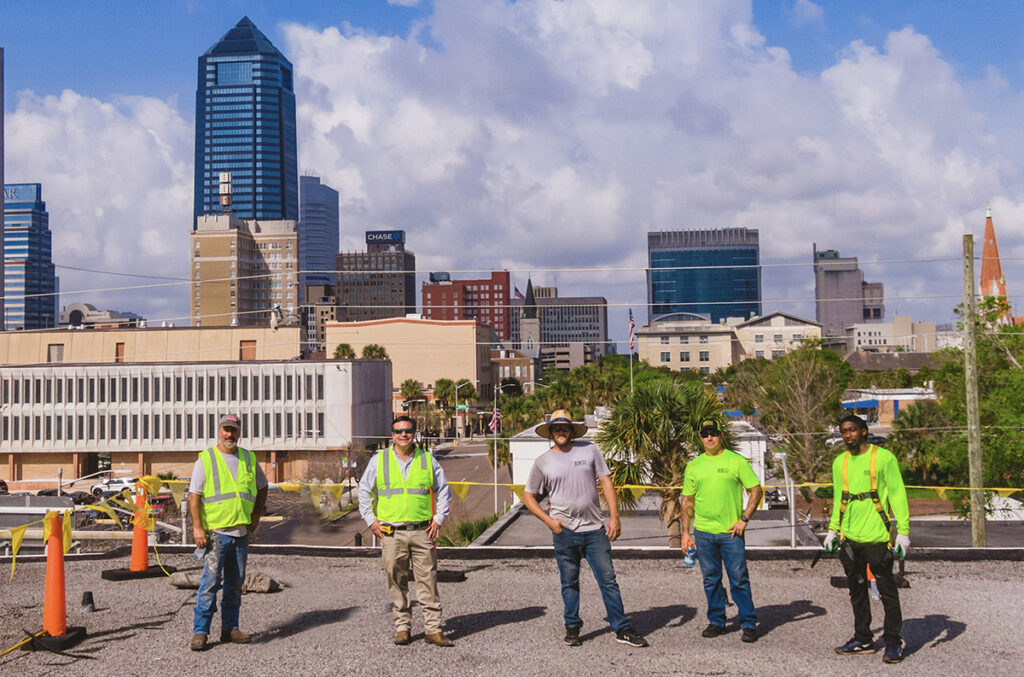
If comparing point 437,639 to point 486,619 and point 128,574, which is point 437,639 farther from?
point 128,574

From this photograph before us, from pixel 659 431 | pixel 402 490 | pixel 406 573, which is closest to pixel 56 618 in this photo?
pixel 406 573

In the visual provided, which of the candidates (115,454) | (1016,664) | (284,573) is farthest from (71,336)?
(1016,664)

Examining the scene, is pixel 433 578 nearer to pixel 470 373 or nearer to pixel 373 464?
pixel 373 464

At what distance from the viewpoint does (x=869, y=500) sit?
704 cm

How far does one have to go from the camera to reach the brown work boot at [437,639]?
734cm

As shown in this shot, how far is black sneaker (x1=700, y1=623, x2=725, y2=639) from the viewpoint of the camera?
7.47 meters

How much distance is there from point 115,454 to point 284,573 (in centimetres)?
8214

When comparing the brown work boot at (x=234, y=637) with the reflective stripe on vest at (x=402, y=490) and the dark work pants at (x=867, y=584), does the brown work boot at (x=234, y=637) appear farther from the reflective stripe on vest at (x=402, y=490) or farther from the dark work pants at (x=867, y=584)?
the dark work pants at (x=867, y=584)

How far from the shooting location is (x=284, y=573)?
10703 millimetres

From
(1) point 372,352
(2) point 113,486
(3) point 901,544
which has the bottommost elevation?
(2) point 113,486

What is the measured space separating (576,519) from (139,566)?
20.7 feet

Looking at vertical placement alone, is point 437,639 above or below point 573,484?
below

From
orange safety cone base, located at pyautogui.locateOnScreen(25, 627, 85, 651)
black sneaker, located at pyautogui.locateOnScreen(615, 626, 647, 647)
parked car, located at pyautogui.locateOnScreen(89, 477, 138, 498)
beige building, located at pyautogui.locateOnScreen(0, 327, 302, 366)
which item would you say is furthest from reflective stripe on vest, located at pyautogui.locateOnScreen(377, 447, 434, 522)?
beige building, located at pyautogui.locateOnScreen(0, 327, 302, 366)

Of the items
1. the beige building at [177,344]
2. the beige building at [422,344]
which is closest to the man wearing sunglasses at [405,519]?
the beige building at [177,344]
